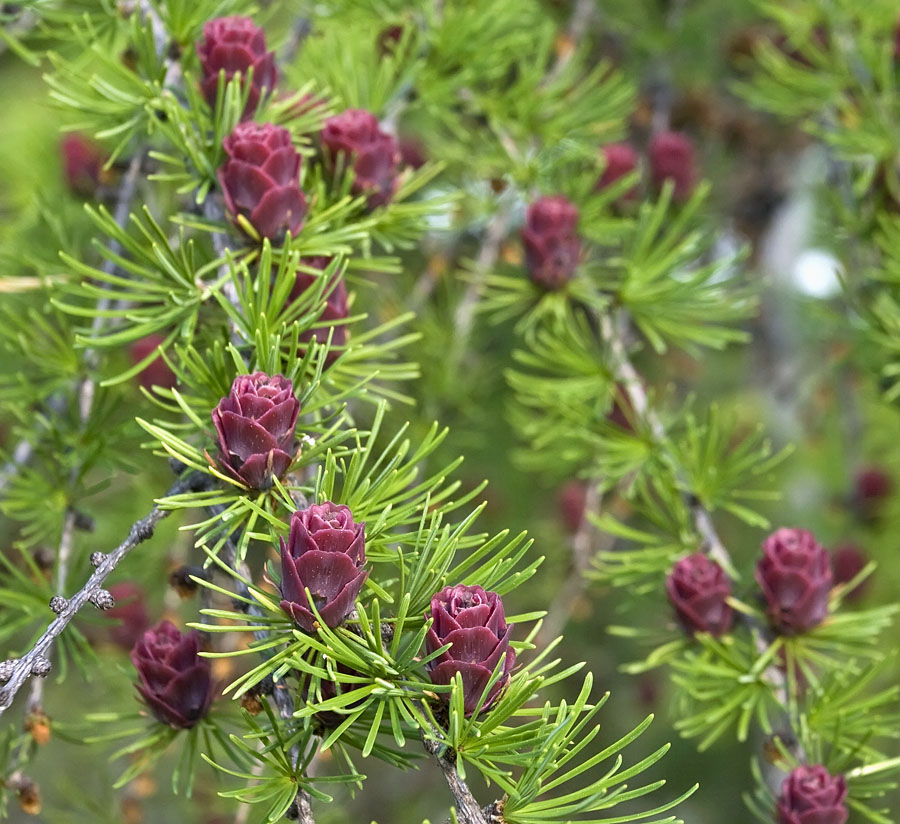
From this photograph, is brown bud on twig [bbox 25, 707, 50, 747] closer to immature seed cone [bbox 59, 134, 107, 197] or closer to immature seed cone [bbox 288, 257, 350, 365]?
immature seed cone [bbox 288, 257, 350, 365]

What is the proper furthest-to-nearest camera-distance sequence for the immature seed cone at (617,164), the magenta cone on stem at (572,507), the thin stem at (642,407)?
the magenta cone on stem at (572,507) → the immature seed cone at (617,164) → the thin stem at (642,407)

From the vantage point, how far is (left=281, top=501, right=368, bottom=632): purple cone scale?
1.44 feet

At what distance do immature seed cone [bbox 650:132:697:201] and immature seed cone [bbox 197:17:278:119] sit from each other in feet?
1.90

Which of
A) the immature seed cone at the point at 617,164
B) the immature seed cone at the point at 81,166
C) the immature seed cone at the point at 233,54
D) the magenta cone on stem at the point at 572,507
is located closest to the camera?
the immature seed cone at the point at 233,54

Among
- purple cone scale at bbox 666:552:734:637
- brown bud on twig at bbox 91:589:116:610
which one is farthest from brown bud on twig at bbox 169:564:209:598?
purple cone scale at bbox 666:552:734:637

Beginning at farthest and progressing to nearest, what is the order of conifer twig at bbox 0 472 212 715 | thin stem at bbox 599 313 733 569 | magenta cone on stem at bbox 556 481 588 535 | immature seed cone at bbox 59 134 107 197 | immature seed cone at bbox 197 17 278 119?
1. magenta cone on stem at bbox 556 481 588 535
2. immature seed cone at bbox 59 134 107 197
3. thin stem at bbox 599 313 733 569
4. immature seed cone at bbox 197 17 278 119
5. conifer twig at bbox 0 472 212 715

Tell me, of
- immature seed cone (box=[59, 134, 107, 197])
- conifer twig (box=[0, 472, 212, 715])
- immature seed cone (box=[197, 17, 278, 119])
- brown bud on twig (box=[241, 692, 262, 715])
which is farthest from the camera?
immature seed cone (box=[59, 134, 107, 197])

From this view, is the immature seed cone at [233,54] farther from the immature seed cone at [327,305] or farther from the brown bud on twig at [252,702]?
the brown bud on twig at [252,702]

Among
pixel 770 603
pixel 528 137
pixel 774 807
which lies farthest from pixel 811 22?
pixel 774 807

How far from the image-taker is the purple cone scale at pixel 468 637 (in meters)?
0.43

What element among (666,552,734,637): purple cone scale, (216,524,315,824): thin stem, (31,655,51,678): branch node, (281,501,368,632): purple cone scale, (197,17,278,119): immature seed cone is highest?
(197,17,278,119): immature seed cone

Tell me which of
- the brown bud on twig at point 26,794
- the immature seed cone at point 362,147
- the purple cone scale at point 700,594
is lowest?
the brown bud on twig at point 26,794

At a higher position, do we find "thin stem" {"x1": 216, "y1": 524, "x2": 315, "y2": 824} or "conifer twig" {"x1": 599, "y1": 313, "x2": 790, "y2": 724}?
"thin stem" {"x1": 216, "y1": 524, "x2": 315, "y2": 824}

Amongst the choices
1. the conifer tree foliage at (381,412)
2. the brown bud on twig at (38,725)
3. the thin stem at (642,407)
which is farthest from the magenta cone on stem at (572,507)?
the brown bud on twig at (38,725)
